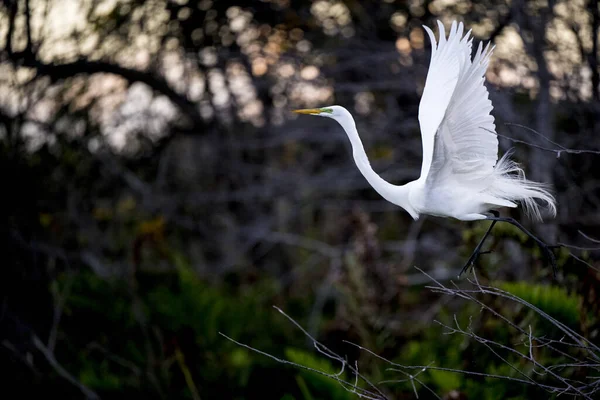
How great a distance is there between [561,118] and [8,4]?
4.25 metres

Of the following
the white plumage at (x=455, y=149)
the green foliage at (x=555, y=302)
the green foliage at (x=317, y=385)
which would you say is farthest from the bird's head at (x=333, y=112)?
the green foliage at (x=317, y=385)

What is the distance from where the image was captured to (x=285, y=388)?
17.7 feet

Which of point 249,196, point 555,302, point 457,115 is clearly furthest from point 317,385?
point 249,196

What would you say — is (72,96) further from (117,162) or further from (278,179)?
(278,179)

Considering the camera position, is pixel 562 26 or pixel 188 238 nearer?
pixel 562 26

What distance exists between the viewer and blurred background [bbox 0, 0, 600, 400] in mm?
4648

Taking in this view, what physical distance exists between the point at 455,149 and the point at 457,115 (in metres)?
0.13

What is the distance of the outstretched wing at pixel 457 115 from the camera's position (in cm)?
235

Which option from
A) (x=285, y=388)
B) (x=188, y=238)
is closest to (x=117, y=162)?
(x=188, y=238)

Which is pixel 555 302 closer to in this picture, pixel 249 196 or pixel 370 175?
pixel 370 175

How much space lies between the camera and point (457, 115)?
2.44 m

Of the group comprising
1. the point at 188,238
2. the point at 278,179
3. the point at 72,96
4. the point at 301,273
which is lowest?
the point at 301,273

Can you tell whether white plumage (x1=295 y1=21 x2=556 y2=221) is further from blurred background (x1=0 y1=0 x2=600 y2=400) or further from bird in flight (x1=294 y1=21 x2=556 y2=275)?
A: blurred background (x1=0 y1=0 x2=600 y2=400)

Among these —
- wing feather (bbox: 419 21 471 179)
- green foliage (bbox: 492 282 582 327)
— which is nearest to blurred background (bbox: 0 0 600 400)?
green foliage (bbox: 492 282 582 327)
